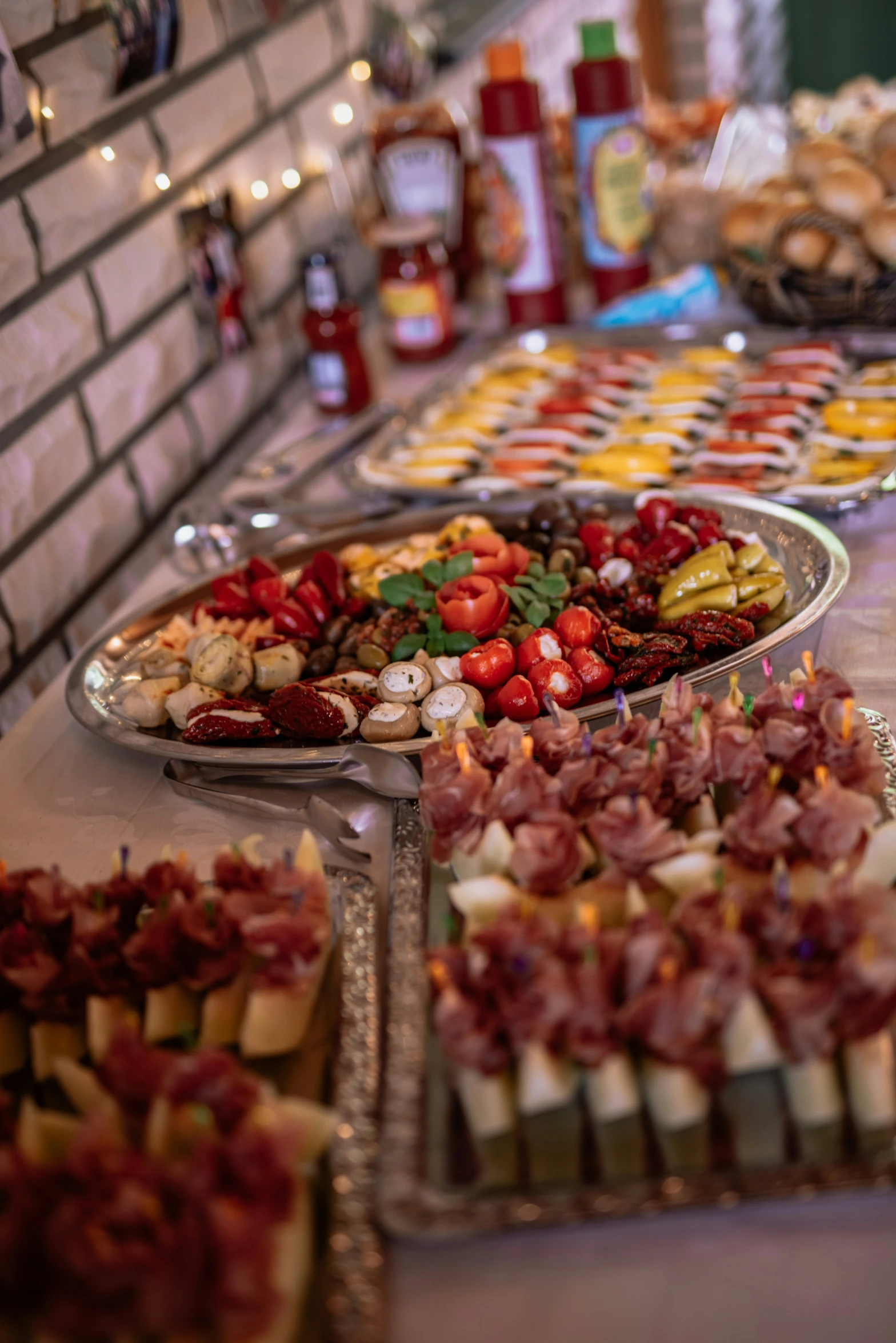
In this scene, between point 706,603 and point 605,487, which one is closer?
point 706,603

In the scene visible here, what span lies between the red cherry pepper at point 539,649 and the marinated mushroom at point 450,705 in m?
0.06

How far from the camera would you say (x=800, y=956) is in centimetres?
72

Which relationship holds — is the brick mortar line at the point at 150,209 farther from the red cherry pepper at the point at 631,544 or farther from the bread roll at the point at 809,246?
the bread roll at the point at 809,246

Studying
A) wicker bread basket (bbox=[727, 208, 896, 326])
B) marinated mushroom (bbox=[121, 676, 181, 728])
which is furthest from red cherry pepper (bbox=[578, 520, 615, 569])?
wicker bread basket (bbox=[727, 208, 896, 326])

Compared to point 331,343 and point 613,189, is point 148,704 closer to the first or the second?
point 331,343

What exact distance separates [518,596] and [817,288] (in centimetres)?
91

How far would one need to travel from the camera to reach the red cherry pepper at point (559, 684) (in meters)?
1.08

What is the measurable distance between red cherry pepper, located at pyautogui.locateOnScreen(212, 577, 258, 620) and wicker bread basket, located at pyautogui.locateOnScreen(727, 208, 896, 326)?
99cm

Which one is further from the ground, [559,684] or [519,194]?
[519,194]

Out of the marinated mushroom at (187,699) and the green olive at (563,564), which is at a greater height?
the green olive at (563,564)

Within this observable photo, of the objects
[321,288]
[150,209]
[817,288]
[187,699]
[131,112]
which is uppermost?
[131,112]

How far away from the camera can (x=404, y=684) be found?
1110mm

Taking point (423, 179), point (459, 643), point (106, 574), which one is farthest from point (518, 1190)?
point (423, 179)

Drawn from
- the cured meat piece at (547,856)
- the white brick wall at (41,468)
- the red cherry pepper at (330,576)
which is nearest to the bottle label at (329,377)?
the white brick wall at (41,468)
